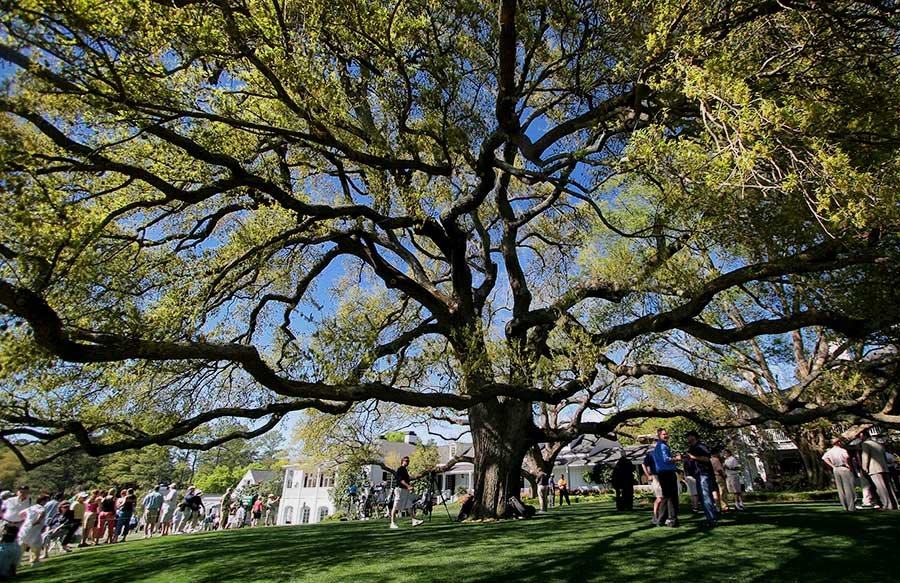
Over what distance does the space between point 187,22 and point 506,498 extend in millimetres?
11651

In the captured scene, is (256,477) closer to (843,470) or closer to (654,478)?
(654,478)

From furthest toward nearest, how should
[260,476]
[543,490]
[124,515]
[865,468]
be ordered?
[260,476] → [543,490] → [124,515] → [865,468]

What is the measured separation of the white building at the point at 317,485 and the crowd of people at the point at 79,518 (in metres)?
24.4

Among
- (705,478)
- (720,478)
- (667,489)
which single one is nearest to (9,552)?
(667,489)

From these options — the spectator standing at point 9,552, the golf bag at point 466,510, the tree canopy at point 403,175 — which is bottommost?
the spectator standing at point 9,552

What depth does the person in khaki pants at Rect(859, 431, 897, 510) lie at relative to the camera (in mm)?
10254

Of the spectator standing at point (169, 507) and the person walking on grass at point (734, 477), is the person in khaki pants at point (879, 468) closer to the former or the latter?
the person walking on grass at point (734, 477)

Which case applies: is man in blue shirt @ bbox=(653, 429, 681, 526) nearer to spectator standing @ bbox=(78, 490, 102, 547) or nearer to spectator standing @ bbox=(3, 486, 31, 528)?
spectator standing @ bbox=(3, 486, 31, 528)

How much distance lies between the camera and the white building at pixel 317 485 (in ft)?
160

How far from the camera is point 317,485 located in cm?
5041

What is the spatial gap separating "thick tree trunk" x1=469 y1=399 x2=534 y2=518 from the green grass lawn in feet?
6.58

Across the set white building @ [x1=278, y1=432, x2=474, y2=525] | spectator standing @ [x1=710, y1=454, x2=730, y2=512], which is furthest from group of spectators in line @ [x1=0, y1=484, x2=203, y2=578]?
white building @ [x1=278, y1=432, x2=474, y2=525]

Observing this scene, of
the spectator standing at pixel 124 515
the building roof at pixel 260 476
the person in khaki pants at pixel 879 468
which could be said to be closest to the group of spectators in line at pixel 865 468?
the person in khaki pants at pixel 879 468

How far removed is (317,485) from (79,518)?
38990 millimetres
